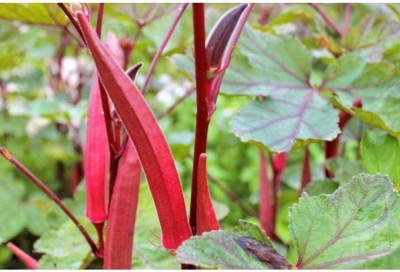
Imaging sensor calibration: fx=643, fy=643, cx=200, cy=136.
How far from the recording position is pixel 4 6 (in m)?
0.85

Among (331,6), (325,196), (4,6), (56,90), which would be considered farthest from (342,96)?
(56,90)

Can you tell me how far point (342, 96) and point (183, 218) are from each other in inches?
16.6

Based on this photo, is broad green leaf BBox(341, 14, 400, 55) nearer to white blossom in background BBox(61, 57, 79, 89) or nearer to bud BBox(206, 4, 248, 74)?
bud BBox(206, 4, 248, 74)

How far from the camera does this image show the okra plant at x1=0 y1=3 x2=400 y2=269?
1.82ft

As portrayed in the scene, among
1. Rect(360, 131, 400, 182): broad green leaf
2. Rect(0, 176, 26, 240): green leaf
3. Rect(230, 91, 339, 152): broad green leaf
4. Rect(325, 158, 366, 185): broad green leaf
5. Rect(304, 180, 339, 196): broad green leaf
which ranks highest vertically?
Rect(230, 91, 339, 152): broad green leaf

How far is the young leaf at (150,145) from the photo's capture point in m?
0.56

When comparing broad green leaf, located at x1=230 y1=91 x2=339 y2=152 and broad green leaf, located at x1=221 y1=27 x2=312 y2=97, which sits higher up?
broad green leaf, located at x1=221 y1=27 x2=312 y2=97

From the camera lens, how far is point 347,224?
56 cm

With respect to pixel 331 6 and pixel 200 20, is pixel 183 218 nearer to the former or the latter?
pixel 200 20

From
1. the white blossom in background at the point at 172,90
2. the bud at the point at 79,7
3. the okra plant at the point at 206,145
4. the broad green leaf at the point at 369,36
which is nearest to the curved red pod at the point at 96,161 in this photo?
the okra plant at the point at 206,145

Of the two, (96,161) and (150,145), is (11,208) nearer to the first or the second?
(96,161)

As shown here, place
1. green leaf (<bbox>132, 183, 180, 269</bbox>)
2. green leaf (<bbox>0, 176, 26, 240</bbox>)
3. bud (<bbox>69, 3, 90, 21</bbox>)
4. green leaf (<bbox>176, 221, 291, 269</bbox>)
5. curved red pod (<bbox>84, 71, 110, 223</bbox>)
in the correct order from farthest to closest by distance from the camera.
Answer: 1. green leaf (<bbox>0, 176, 26, 240</bbox>)
2. green leaf (<bbox>132, 183, 180, 269</bbox>)
3. curved red pod (<bbox>84, 71, 110, 223</bbox>)
4. bud (<bbox>69, 3, 90, 21</bbox>)
5. green leaf (<bbox>176, 221, 291, 269</bbox>)

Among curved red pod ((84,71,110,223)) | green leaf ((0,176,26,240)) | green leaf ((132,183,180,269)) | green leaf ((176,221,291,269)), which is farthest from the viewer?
green leaf ((0,176,26,240))

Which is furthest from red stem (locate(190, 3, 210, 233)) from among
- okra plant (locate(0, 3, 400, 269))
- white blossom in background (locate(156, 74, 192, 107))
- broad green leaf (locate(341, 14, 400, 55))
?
white blossom in background (locate(156, 74, 192, 107))
